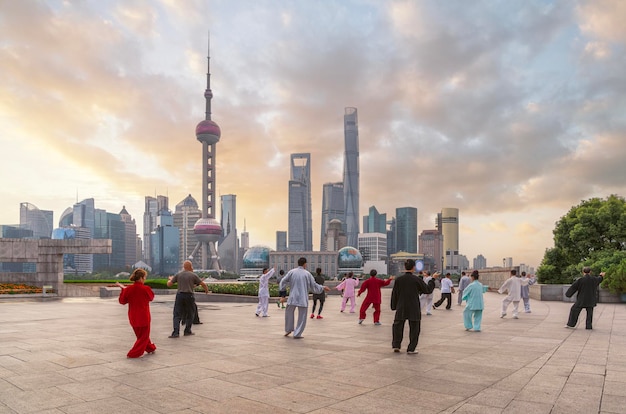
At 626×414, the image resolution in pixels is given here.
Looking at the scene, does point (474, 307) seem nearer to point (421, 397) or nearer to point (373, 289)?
point (373, 289)

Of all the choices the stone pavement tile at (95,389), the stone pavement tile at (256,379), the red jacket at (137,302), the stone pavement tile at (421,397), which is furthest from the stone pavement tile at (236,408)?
the red jacket at (137,302)

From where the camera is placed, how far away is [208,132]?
186m

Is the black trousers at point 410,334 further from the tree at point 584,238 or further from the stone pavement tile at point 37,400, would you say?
the tree at point 584,238

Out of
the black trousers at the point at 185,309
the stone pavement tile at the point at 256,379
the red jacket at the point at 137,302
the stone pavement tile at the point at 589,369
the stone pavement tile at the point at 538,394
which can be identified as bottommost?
the stone pavement tile at the point at 589,369

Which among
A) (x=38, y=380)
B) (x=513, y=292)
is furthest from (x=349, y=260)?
(x=38, y=380)

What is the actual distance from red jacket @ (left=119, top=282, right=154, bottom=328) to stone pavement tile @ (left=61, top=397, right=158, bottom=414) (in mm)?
3242

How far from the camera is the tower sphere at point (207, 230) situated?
620ft

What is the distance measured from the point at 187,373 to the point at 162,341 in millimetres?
3795

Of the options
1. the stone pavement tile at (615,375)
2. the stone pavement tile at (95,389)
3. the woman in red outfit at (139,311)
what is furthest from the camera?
the woman in red outfit at (139,311)

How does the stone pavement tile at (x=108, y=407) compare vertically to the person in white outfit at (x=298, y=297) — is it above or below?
below

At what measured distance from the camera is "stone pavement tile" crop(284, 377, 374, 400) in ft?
19.7

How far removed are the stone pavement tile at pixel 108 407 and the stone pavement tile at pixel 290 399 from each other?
1.25 meters

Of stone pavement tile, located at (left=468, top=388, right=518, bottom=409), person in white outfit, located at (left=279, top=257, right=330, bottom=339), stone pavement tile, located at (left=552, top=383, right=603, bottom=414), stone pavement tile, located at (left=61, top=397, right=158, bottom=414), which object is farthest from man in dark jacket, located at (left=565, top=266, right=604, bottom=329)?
stone pavement tile, located at (left=61, top=397, right=158, bottom=414)

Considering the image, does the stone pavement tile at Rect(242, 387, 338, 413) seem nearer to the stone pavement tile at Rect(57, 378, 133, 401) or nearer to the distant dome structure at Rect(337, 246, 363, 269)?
the stone pavement tile at Rect(57, 378, 133, 401)
